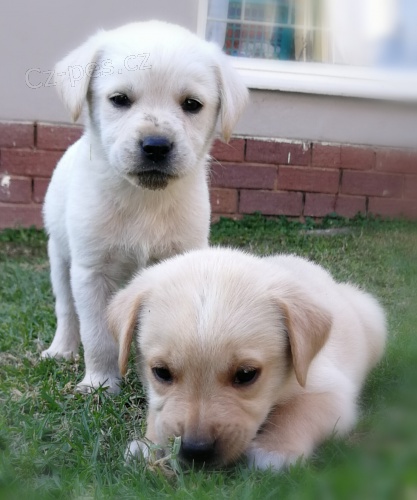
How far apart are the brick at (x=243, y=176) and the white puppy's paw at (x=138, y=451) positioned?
3.40 ft

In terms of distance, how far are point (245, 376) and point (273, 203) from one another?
711mm

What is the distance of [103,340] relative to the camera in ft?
10.3

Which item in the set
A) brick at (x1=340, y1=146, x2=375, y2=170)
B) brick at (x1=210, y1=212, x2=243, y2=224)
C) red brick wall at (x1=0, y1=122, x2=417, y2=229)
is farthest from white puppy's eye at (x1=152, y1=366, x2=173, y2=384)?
brick at (x1=210, y1=212, x2=243, y2=224)

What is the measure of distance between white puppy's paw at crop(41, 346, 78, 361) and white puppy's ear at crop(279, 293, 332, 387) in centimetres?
155

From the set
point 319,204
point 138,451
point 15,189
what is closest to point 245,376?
point 138,451

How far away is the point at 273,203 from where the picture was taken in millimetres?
2525

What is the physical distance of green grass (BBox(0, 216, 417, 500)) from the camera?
1.61ft

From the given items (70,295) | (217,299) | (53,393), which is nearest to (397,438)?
(217,299)

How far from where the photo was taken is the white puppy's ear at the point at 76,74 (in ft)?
9.91

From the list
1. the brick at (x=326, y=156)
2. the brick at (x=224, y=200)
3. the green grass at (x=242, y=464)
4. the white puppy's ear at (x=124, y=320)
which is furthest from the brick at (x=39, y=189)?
the brick at (x=326, y=156)

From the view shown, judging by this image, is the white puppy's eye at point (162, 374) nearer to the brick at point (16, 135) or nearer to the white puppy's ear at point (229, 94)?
the white puppy's ear at point (229, 94)

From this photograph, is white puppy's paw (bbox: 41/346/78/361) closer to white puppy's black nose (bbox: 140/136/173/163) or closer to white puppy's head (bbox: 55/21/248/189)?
white puppy's head (bbox: 55/21/248/189)

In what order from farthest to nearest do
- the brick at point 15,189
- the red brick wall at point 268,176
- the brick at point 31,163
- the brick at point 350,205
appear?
the brick at point 15,189
the brick at point 31,163
the brick at point 350,205
the red brick wall at point 268,176

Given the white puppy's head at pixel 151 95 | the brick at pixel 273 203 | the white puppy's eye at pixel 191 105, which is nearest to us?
the brick at pixel 273 203
